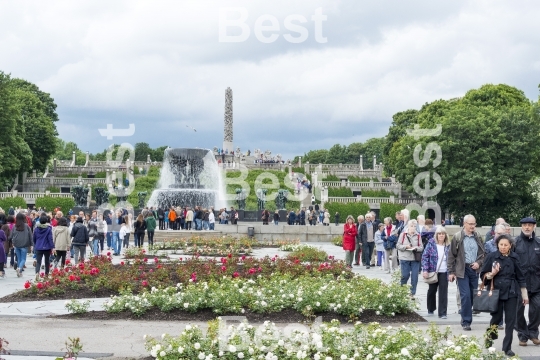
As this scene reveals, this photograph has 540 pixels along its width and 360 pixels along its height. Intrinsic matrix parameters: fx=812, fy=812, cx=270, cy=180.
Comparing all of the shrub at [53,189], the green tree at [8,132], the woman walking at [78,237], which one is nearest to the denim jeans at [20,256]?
the woman walking at [78,237]

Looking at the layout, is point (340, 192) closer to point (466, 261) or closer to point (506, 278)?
point (466, 261)

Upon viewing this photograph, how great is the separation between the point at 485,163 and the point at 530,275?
40557 millimetres

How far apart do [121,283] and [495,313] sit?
8.07 metres

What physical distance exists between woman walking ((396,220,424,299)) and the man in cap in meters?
4.06

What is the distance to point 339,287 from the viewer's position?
1380cm

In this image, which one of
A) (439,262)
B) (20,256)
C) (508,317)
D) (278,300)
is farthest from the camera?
(20,256)

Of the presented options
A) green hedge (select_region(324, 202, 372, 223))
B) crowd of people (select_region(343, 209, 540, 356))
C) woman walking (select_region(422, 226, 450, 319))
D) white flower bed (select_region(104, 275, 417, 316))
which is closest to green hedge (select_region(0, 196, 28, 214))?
green hedge (select_region(324, 202, 372, 223))

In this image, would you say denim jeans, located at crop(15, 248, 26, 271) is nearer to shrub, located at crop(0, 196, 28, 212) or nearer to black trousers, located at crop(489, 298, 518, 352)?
black trousers, located at crop(489, 298, 518, 352)

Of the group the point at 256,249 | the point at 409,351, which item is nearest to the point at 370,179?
the point at 256,249

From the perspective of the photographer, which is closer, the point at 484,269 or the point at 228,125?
the point at 484,269

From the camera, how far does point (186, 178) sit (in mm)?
49750

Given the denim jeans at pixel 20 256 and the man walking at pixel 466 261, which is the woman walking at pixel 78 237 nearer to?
the denim jeans at pixel 20 256

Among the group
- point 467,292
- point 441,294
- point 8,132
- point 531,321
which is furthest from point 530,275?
point 8,132

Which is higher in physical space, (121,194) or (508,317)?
(121,194)
